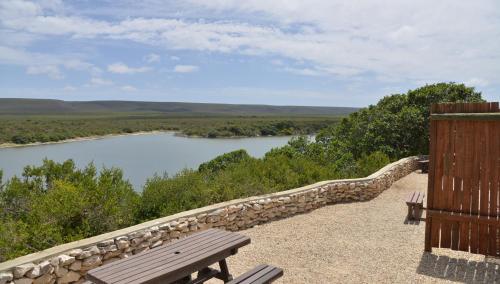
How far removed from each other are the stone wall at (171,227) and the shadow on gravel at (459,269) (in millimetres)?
2923

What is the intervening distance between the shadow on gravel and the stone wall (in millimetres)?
2923

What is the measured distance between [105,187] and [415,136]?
47.8 ft

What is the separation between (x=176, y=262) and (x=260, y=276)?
0.97 meters

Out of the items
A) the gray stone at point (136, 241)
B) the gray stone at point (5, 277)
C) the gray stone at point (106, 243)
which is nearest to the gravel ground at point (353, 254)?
the gray stone at point (136, 241)

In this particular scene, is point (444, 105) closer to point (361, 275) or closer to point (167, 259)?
point (361, 275)

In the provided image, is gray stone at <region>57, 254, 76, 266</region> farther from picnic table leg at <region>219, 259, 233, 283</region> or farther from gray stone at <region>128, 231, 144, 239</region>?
picnic table leg at <region>219, 259, 233, 283</region>

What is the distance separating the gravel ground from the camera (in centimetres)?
552

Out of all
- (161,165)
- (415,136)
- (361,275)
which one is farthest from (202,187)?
(161,165)

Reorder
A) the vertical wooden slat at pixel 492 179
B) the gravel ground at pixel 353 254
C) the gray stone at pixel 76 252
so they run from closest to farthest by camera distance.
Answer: the gray stone at pixel 76 252 → the gravel ground at pixel 353 254 → the vertical wooden slat at pixel 492 179

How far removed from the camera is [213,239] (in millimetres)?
4652

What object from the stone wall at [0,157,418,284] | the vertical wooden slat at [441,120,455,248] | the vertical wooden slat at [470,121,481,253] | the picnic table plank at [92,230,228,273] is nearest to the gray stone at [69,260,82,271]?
the stone wall at [0,157,418,284]

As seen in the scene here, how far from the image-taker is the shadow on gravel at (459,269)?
17.9ft

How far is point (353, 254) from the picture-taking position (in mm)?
6324

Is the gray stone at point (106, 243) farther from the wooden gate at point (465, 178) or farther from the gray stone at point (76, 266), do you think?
the wooden gate at point (465, 178)
